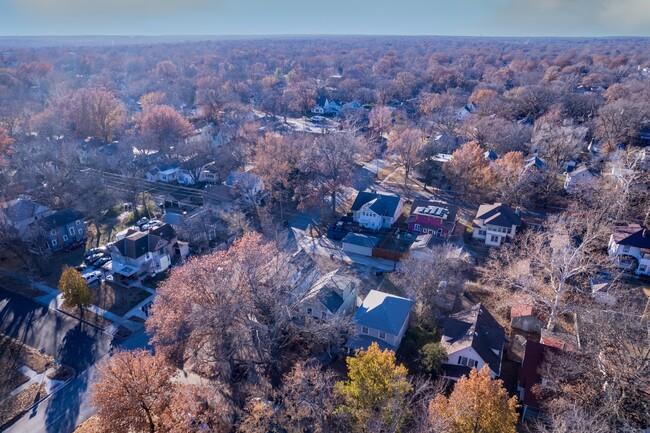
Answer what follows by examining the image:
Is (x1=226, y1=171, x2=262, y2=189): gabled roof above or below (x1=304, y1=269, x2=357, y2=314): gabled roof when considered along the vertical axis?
above

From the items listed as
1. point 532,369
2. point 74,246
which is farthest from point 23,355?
point 532,369

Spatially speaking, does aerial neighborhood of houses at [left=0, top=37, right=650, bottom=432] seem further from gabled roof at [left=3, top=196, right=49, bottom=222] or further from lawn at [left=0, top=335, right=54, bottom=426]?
lawn at [left=0, top=335, right=54, bottom=426]

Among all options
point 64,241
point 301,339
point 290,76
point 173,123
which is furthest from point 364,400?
point 290,76

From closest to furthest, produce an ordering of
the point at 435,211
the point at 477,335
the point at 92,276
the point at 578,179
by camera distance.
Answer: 1. the point at 477,335
2. the point at 92,276
3. the point at 435,211
4. the point at 578,179

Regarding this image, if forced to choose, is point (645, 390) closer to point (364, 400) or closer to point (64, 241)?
point (364, 400)

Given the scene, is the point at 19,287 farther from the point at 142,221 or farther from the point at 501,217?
the point at 501,217

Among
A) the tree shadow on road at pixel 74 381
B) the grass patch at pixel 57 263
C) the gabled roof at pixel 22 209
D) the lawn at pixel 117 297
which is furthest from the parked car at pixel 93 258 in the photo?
the tree shadow on road at pixel 74 381

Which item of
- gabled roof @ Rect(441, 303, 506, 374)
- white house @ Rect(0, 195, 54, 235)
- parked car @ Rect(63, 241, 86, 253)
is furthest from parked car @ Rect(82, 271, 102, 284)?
gabled roof @ Rect(441, 303, 506, 374)
